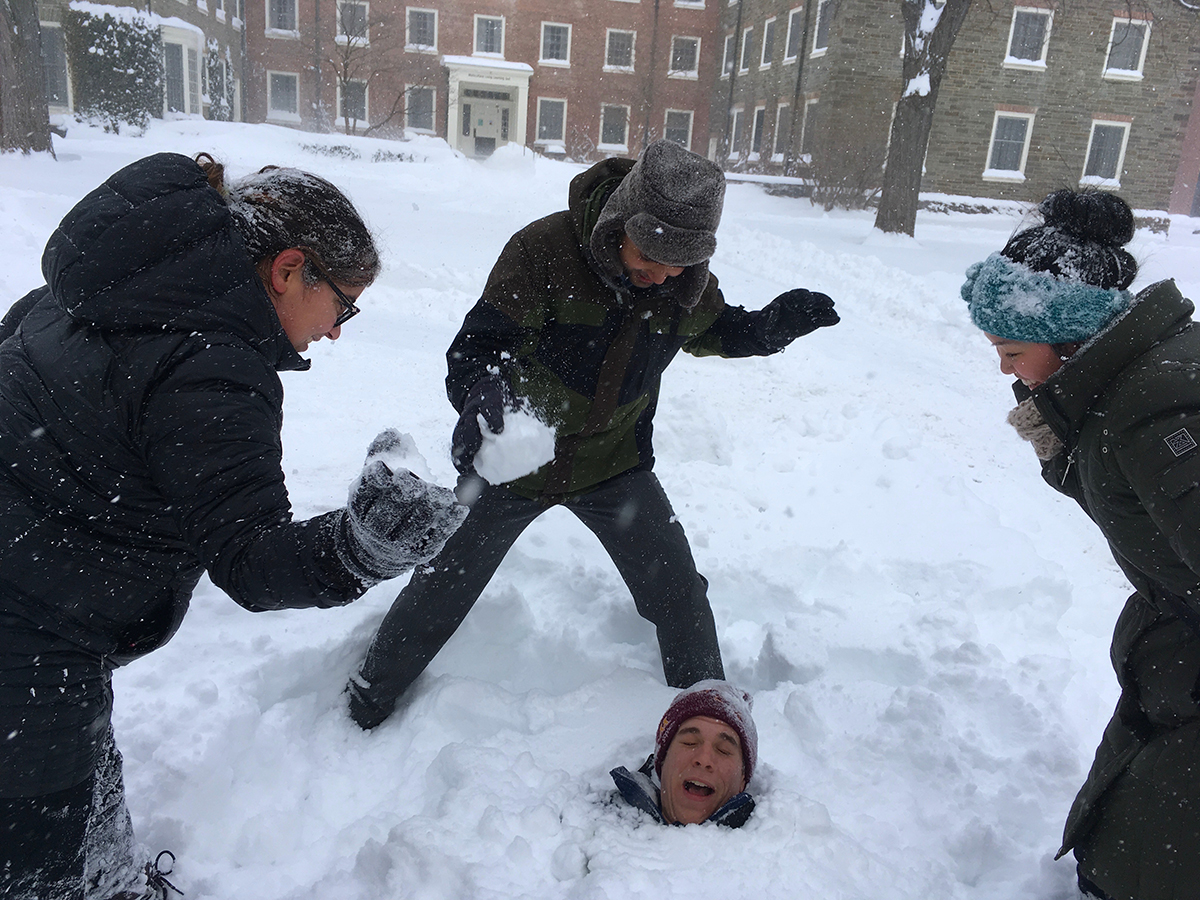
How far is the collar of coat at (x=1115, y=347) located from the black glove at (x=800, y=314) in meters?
1.19

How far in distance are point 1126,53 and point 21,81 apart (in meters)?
27.3

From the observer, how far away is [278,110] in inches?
1270

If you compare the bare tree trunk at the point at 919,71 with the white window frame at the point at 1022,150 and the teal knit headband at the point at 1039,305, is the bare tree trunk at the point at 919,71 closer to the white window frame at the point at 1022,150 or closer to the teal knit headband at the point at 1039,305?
the white window frame at the point at 1022,150

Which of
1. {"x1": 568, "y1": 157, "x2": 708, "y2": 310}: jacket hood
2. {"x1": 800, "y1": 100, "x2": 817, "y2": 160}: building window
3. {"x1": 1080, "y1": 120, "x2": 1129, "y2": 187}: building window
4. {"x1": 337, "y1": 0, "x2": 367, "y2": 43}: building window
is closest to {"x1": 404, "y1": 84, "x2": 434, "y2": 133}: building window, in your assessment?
{"x1": 337, "y1": 0, "x2": 367, "y2": 43}: building window

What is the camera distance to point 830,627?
3.42 m

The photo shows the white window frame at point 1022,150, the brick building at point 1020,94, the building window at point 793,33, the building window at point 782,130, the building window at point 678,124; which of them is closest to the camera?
the brick building at point 1020,94

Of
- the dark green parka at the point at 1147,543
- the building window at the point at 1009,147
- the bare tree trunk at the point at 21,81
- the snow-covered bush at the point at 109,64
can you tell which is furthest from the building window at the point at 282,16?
the dark green parka at the point at 1147,543

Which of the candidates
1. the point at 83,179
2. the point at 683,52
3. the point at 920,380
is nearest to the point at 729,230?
the point at 920,380

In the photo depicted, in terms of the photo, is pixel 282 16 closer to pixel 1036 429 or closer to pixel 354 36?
pixel 354 36

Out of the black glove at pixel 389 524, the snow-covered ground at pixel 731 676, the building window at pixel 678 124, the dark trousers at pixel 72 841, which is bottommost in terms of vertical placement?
the snow-covered ground at pixel 731 676

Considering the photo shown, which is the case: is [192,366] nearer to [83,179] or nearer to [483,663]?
[483,663]

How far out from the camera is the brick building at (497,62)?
101 ft

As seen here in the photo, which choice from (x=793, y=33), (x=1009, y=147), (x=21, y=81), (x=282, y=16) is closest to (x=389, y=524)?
(x=21, y=81)

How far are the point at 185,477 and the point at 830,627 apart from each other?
2.78 metres
